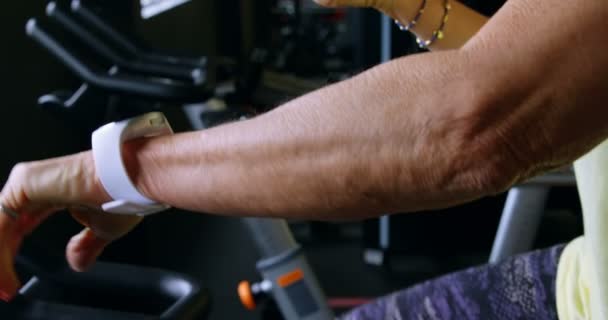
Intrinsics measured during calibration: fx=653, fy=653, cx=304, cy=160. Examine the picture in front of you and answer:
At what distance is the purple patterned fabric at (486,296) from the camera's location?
880 mm

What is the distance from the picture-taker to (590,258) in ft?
2.60

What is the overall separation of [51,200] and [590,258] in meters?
0.62

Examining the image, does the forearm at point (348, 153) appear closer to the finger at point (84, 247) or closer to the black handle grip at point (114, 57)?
the finger at point (84, 247)

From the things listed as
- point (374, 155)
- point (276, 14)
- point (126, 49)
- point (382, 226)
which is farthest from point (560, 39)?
point (276, 14)

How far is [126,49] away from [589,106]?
3.23 feet

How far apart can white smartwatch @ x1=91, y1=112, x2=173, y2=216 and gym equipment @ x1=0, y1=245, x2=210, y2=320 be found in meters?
0.44

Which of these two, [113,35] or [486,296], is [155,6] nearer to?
[113,35]

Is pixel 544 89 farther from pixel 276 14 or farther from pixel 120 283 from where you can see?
pixel 276 14

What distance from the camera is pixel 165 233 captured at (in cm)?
228

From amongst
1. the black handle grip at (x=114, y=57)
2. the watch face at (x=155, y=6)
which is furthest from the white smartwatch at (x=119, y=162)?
the watch face at (x=155, y=6)

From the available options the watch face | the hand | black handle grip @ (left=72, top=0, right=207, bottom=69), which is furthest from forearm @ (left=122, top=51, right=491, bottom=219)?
the watch face

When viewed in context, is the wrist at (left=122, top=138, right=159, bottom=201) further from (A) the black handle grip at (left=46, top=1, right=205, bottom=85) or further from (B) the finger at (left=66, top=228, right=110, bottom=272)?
(A) the black handle grip at (left=46, top=1, right=205, bottom=85)

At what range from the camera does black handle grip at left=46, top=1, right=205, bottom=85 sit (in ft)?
3.92

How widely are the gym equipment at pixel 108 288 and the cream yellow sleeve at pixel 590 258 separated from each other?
20.8 inches
